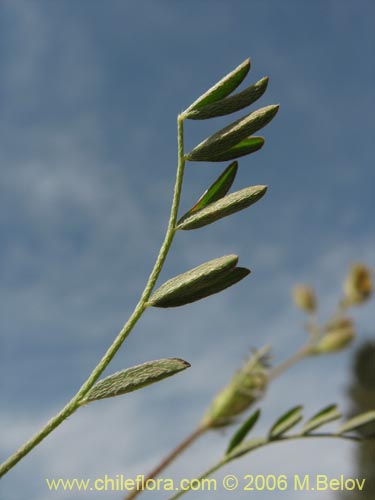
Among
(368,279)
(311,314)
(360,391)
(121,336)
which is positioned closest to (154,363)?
(121,336)

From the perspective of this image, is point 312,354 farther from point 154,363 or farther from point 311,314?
point 154,363

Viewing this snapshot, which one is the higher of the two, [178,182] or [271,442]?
[178,182]

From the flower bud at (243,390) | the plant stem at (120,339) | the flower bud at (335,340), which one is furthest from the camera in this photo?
the flower bud at (335,340)

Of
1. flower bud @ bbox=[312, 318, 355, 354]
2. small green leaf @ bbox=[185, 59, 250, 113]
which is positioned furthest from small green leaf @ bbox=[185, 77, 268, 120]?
flower bud @ bbox=[312, 318, 355, 354]

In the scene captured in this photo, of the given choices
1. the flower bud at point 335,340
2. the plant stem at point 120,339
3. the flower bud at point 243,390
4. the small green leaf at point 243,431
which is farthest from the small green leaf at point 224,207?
the flower bud at point 335,340

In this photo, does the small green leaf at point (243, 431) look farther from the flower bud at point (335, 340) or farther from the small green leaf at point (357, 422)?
the flower bud at point (335, 340)

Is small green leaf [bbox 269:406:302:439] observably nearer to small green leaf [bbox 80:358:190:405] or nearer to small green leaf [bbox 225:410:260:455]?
small green leaf [bbox 225:410:260:455]

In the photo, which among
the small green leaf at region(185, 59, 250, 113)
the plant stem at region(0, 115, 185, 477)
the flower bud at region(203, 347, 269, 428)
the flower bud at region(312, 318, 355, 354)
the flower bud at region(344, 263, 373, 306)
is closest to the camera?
the plant stem at region(0, 115, 185, 477)
